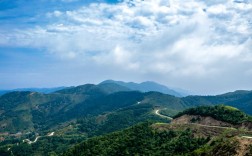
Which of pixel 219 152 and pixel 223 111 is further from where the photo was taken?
pixel 223 111

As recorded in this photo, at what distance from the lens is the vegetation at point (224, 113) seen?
146625 millimetres

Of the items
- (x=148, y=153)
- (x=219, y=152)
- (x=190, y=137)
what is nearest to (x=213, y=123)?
(x=190, y=137)

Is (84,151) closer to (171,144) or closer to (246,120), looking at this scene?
(171,144)

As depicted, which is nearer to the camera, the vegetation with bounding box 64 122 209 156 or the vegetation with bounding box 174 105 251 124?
the vegetation with bounding box 64 122 209 156

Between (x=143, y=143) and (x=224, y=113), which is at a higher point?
(x=224, y=113)

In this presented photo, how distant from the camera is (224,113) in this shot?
159 m

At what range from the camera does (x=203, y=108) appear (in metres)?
175

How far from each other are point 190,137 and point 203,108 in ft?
167

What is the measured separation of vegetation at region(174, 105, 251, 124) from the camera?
14662 centimetres

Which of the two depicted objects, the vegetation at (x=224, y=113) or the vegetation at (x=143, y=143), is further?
the vegetation at (x=224, y=113)

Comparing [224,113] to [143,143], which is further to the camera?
[224,113]

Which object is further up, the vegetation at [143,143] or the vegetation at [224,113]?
the vegetation at [224,113]

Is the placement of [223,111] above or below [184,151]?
above

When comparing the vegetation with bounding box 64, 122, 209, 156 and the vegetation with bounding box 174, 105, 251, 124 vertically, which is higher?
the vegetation with bounding box 174, 105, 251, 124
